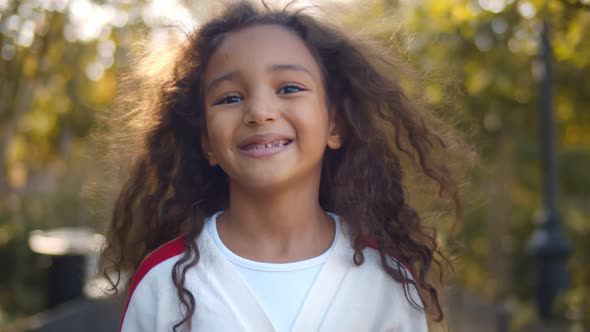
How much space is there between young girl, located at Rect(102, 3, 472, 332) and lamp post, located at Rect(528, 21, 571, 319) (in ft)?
12.3

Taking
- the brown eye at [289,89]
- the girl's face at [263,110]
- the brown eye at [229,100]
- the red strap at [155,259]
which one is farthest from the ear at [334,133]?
the red strap at [155,259]

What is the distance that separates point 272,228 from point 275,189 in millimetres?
127

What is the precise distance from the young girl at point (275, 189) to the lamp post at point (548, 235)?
12.3 feet

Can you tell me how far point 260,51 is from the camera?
259cm

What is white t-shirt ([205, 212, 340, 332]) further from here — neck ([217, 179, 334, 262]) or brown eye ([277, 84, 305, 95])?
brown eye ([277, 84, 305, 95])

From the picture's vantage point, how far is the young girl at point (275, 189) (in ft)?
8.30

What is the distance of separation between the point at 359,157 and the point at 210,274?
0.70 m

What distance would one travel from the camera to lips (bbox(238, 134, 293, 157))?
8.33 ft

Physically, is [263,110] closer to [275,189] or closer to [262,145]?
[262,145]

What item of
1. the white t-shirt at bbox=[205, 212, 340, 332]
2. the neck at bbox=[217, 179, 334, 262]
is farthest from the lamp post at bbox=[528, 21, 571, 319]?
the white t-shirt at bbox=[205, 212, 340, 332]

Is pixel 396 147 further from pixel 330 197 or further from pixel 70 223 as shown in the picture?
pixel 70 223

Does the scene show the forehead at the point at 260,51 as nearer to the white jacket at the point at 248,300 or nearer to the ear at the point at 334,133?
the ear at the point at 334,133

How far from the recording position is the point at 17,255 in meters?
8.42

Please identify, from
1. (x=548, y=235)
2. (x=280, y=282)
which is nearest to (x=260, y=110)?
(x=280, y=282)
